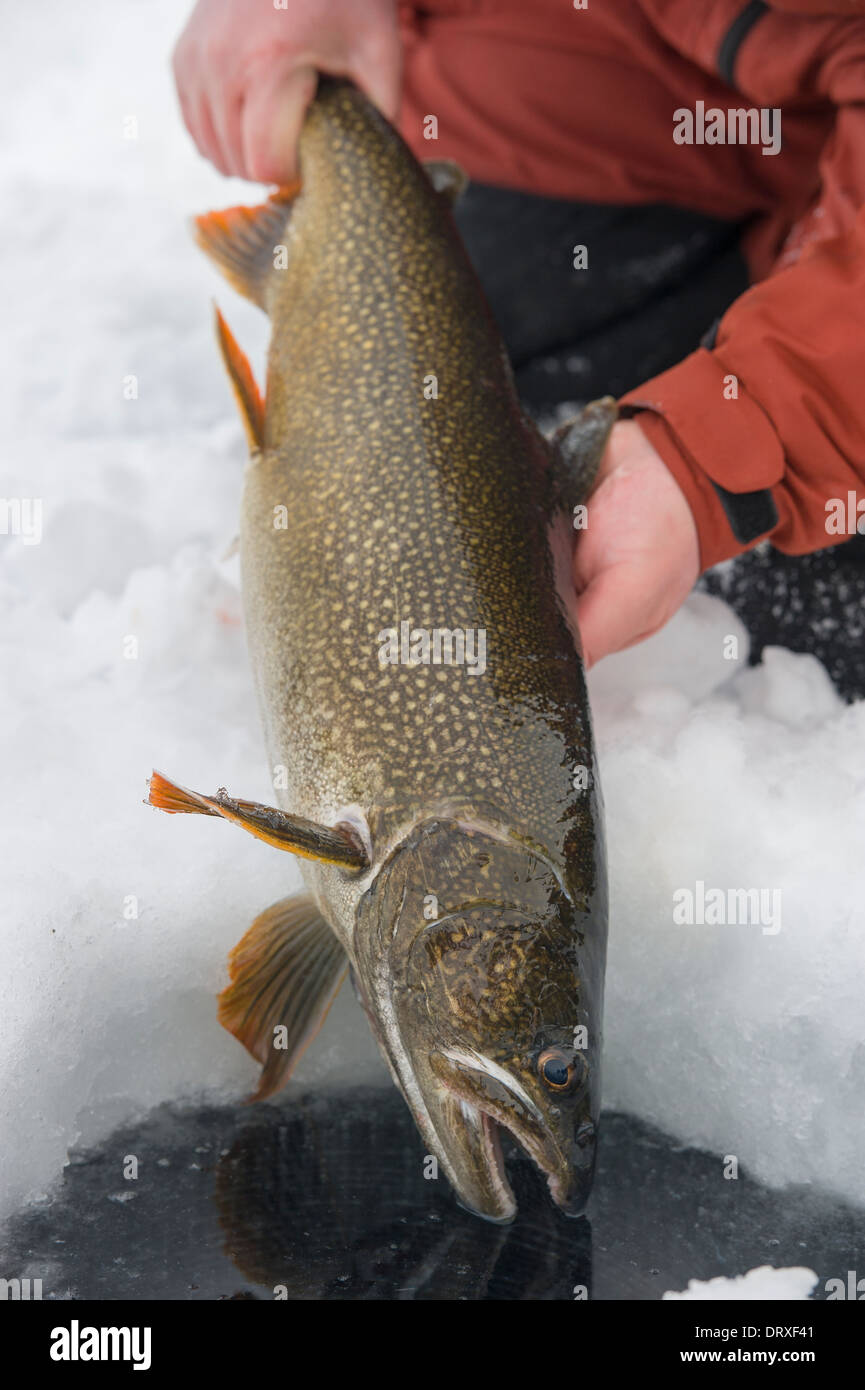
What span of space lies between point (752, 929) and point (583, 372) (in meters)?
1.85

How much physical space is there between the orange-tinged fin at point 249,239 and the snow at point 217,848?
68cm

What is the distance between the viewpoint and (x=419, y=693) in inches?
65.6

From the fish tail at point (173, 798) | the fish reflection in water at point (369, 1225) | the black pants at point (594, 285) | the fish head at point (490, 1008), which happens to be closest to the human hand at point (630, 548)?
the fish head at point (490, 1008)

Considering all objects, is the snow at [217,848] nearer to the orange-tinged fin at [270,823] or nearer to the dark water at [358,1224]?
the dark water at [358,1224]

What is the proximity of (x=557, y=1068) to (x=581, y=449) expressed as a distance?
3.78ft

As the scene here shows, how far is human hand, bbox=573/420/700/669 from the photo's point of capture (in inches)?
78.4

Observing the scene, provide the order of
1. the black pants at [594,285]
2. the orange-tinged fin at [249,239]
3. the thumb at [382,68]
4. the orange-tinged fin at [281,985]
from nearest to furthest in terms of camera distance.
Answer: the orange-tinged fin at [281,985] → the orange-tinged fin at [249,239] → the thumb at [382,68] → the black pants at [594,285]

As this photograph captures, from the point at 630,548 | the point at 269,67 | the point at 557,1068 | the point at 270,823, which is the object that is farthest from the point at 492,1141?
the point at 269,67

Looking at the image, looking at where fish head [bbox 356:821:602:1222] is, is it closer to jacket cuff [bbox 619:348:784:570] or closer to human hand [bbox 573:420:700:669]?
human hand [bbox 573:420:700:669]

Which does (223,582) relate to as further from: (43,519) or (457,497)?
(457,497)

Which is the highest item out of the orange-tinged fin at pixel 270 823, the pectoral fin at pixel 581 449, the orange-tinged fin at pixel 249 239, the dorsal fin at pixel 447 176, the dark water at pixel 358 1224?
the dorsal fin at pixel 447 176

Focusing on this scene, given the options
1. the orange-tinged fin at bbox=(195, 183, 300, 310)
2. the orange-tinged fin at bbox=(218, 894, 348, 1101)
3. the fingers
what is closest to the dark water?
the orange-tinged fin at bbox=(218, 894, 348, 1101)

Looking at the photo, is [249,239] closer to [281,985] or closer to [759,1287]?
[281,985]

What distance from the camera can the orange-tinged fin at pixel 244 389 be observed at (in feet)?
6.93
